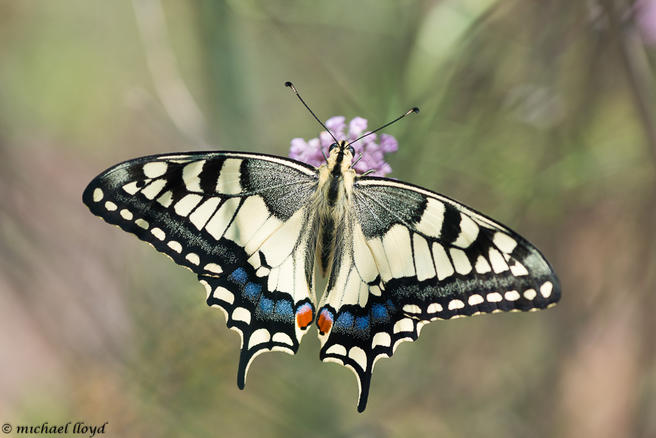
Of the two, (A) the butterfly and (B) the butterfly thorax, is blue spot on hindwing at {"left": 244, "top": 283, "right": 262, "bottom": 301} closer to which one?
(A) the butterfly

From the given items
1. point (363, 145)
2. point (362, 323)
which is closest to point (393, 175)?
point (363, 145)

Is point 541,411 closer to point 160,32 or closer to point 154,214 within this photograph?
point 154,214

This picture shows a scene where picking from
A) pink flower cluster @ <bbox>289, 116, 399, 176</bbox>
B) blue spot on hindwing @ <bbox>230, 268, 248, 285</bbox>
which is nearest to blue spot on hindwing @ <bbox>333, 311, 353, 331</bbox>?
blue spot on hindwing @ <bbox>230, 268, 248, 285</bbox>

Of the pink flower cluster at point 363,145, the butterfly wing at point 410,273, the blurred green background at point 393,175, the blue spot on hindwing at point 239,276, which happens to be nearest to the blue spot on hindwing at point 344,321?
the butterfly wing at point 410,273

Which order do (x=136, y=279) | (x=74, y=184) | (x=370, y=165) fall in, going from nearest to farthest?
(x=370, y=165) → (x=136, y=279) → (x=74, y=184)

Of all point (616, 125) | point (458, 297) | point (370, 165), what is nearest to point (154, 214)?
point (370, 165)

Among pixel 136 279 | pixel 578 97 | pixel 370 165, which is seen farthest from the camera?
pixel 136 279

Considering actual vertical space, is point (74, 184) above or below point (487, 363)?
above
